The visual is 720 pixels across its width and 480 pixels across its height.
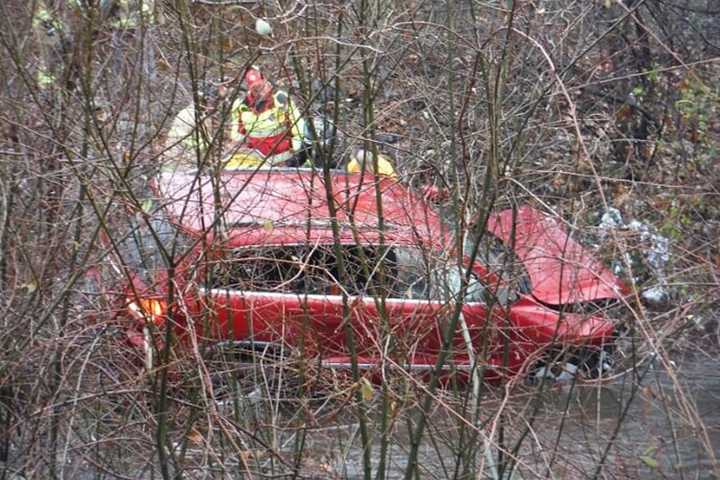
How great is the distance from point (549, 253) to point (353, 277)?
0.85 meters

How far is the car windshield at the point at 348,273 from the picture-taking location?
5.11 metres

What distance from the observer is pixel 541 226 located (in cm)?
524

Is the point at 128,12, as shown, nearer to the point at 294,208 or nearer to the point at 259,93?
the point at 259,93

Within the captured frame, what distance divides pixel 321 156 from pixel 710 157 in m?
5.47

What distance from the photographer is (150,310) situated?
4992 millimetres

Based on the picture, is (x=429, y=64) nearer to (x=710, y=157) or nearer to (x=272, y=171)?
(x=272, y=171)

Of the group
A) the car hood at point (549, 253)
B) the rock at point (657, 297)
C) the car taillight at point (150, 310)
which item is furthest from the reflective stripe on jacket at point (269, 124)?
the rock at point (657, 297)

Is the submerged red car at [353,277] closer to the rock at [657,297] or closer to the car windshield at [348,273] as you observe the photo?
the car windshield at [348,273]

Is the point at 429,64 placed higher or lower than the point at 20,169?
higher

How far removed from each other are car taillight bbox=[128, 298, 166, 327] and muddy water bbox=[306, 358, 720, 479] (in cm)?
82

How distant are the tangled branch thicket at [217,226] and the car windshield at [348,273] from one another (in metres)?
0.21

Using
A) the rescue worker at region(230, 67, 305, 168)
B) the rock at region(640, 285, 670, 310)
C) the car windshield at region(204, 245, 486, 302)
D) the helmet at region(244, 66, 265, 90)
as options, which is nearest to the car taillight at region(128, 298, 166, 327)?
the car windshield at region(204, 245, 486, 302)

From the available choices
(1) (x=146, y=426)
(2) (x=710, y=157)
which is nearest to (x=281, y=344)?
(1) (x=146, y=426)

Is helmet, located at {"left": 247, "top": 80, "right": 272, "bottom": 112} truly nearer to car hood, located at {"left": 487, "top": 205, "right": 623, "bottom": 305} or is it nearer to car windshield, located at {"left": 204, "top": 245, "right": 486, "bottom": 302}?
car windshield, located at {"left": 204, "top": 245, "right": 486, "bottom": 302}
